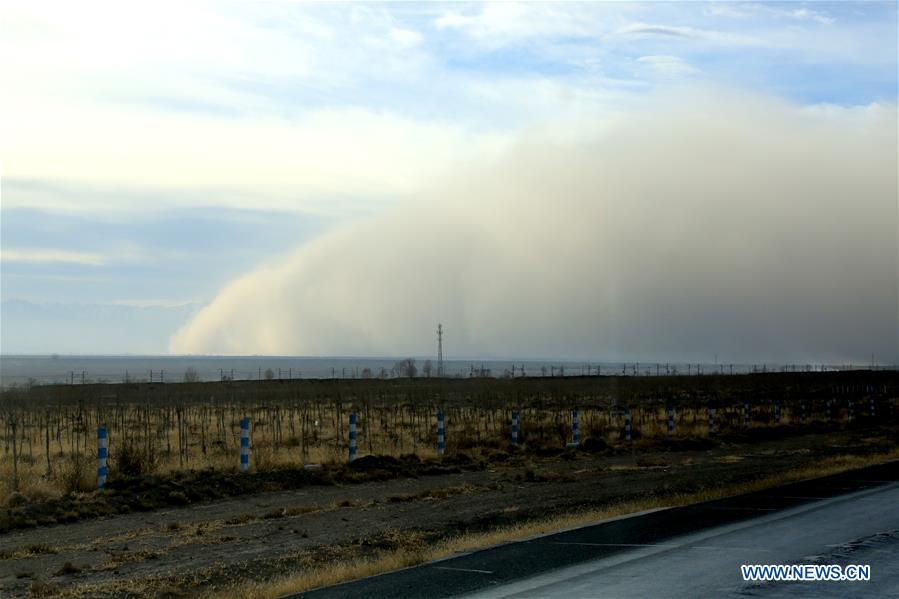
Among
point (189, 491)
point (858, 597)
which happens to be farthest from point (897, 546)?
point (189, 491)

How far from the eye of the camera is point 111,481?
19375mm

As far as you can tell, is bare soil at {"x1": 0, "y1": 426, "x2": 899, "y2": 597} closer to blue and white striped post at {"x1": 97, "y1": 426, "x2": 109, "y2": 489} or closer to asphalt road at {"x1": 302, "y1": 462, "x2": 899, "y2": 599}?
asphalt road at {"x1": 302, "y1": 462, "x2": 899, "y2": 599}

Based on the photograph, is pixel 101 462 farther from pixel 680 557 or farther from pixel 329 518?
pixel 680 557

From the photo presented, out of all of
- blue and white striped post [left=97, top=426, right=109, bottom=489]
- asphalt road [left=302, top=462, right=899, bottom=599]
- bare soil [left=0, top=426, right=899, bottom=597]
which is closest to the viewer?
asphalt road [left=302, top=462, right=899, bottom=599]

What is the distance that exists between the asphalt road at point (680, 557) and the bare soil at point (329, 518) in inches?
76.2

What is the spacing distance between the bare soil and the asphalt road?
6.35 feet

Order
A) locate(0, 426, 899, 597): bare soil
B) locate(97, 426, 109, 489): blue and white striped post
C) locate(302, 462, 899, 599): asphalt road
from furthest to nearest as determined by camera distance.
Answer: locate(97, 426, 109, 489): blue and white striped post → locate(0, 426, 899, 597): bare soil → locate(302, 462, 899, 599): asphalt road

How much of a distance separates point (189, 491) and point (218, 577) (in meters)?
8.29

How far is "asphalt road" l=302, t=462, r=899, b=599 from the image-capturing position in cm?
964

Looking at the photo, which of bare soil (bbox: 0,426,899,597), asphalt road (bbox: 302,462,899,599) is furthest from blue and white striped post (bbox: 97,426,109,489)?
asphalt road (bbox: 302,462,899,599)

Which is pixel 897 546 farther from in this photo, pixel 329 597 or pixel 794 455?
pixel 794 455

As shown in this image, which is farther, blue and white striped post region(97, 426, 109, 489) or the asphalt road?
blue and white striped post region(97, 426, 109, 489)

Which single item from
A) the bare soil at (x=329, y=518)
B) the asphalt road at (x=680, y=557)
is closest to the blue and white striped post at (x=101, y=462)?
the bare soil at (x=329, y=518)

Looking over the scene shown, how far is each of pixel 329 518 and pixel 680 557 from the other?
7.15m
